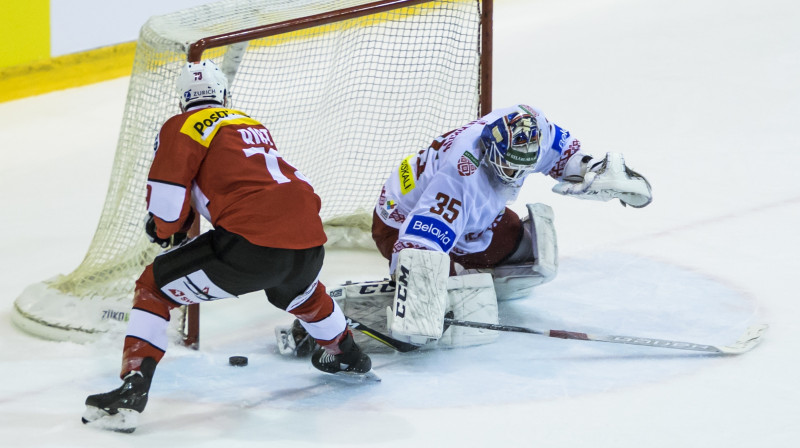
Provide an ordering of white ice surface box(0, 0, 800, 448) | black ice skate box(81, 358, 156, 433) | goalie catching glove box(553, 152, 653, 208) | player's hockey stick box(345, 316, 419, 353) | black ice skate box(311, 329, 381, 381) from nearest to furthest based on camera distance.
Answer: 1. black ice skate box(81, 358, 156, 433)
2. white ice surface box(0, 0, 800, 448)
3. black ice skate box(311, 329, 381, 381)
4. player's hockey stick box(345, 316, 419, 353)
5. goalie catching glove box(553, 152, 653, 208)

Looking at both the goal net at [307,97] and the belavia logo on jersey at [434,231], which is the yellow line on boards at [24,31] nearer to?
the goal net at [307,97]

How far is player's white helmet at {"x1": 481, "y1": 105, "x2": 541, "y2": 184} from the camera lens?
340 centimetres

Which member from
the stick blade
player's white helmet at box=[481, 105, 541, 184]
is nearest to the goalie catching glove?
player's white helmet at box=[481, 105, 541, 184]

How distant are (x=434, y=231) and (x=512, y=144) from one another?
36 cm

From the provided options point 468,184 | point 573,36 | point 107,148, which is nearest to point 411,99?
point 468,184

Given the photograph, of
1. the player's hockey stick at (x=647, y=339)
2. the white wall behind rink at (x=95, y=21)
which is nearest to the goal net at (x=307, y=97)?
the player's hockey stick at (x=647, y=339)

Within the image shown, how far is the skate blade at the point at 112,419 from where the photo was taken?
116 inches

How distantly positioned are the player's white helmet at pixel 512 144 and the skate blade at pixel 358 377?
29.1 inches

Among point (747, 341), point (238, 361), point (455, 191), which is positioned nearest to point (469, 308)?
point (455, 191)

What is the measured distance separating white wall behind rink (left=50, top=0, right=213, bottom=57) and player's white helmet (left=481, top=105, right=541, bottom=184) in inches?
136

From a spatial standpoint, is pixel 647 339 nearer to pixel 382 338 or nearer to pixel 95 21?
pixel 382 338

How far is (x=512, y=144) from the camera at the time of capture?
3398mm

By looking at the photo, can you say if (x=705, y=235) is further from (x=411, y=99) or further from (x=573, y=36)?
(x=573, y=36)

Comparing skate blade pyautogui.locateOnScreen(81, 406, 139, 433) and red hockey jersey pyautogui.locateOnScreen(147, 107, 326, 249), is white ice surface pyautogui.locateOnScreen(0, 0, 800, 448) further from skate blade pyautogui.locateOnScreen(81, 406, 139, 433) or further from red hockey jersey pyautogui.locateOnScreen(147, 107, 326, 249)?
red hockey jersey pyautogui.locateOnScreen(147, 107, 326, 249)
